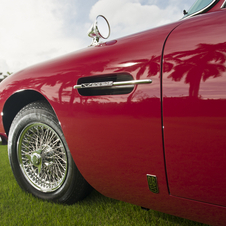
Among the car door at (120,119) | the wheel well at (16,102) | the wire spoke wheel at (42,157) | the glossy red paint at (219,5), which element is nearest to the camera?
the car door at (120,119)

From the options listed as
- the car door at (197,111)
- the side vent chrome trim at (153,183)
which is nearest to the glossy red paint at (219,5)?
the car door at (197,111)

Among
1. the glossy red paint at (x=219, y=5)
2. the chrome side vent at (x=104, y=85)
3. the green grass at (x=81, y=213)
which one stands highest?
the glossy red paint at (x=219, y=5)

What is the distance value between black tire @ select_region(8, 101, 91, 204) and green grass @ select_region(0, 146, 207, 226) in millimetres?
80

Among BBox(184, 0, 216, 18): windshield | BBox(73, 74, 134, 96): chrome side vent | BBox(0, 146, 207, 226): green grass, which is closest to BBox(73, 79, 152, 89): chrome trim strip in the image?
BBox(73, 74, 134, 96): chrome side vent

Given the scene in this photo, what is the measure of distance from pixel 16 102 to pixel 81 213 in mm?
1271

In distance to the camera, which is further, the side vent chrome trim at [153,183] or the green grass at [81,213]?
the green grass at [81,213]

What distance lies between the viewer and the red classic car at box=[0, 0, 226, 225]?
3.15ft

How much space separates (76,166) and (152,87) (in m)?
0.93

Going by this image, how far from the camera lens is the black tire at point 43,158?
1674mm

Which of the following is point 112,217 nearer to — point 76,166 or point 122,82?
point 76,166

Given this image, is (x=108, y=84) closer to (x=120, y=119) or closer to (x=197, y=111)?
(x=120, y=119)

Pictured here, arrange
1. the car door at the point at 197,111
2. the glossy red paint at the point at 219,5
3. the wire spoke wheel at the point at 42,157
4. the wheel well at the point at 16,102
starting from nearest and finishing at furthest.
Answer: the car door at the point at 197,111
the glossy red paint at the point at 219,5
the wire spoke wheel at the point at 42,157
the wheel well at the point at 16,102

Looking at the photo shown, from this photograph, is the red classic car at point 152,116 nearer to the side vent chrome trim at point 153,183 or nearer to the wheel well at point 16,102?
the side vent chrome trim at point 153,183

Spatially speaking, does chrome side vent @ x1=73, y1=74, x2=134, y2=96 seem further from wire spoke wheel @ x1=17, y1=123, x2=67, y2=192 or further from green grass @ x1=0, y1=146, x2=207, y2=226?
green grass @ x1=0, y1=146, x2=207, y2=226
